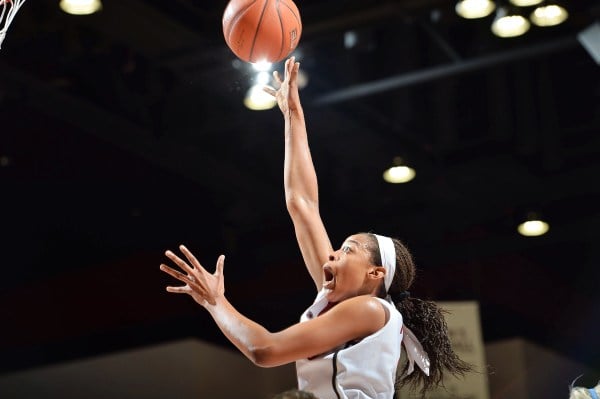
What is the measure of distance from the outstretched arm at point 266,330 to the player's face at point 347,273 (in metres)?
0.14

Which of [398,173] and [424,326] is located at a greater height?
[398,173]

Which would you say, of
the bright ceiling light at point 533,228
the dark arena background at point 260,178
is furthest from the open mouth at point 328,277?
the bright ceiling light at point 533,228

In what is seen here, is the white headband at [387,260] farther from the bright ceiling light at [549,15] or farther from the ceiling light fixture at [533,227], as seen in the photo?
the ceiling light fixture at [533,227]

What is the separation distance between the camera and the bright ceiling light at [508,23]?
262 inches

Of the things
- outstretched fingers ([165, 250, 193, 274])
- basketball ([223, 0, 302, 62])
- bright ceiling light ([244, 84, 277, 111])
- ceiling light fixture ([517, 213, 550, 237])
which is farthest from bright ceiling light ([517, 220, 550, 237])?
outstretched fingers ([165, 250, 193, 274])

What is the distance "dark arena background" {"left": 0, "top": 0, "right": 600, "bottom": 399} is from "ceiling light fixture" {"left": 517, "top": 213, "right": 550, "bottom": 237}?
0.05 metres

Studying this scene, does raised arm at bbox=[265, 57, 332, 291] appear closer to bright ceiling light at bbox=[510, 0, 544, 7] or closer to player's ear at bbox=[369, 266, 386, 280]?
player's ear at bbox=[369, 266, 386, 280]

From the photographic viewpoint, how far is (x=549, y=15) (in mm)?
6660

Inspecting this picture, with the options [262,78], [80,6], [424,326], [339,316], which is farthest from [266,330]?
[262,78]

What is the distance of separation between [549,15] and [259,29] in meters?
3.73

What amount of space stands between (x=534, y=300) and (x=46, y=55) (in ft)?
12.5

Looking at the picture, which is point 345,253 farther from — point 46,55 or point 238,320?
point 46,55

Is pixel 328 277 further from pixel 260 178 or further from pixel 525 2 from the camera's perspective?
pixel 260 178

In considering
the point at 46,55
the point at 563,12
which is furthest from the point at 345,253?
the point at 46,55
